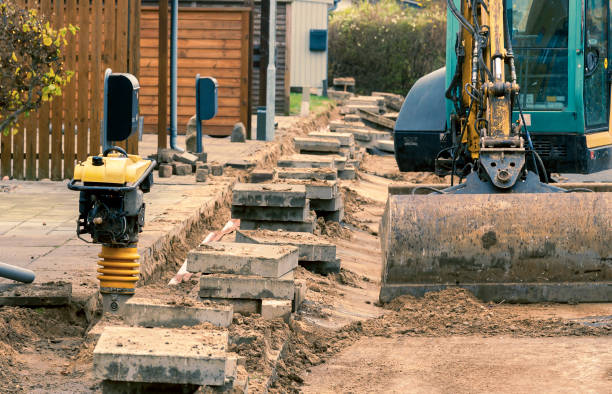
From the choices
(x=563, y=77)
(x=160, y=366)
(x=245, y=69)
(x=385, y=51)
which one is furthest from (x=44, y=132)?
(x=385, y=51)

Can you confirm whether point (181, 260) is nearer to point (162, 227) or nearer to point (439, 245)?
point (162, 227)

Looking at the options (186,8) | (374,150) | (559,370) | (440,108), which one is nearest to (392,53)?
(374,150)

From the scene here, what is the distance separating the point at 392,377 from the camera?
6.68 metres

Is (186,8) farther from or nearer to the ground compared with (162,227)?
farther from the ground

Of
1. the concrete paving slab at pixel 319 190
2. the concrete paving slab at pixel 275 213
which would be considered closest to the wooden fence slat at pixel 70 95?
the concrete paving slab at pixel 319 190

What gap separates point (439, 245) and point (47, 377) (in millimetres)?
3865

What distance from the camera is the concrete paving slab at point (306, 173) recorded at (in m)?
13.1

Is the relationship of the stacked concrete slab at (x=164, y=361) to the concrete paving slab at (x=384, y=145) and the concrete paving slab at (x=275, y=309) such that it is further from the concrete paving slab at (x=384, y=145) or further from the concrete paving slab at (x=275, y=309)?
the concrete paving slab at (x=384, y=145)

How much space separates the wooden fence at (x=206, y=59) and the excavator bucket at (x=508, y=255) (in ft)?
40.8

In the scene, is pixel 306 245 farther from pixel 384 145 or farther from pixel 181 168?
pixel 384 145

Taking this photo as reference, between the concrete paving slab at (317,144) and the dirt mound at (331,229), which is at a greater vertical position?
the concrete paving slab at (317,144)

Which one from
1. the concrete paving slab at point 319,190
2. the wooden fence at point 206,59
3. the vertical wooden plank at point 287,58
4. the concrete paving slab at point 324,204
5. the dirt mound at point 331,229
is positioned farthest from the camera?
the vertical wooden plank at point 287,58

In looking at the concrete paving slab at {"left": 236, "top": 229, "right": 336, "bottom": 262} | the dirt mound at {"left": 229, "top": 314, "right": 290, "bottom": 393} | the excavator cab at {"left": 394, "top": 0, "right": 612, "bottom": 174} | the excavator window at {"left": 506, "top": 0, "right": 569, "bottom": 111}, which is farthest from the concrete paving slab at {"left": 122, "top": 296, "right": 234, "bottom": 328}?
the excavator window at {"left": 506, "top": 0, "right": 569, "bottom": 111}

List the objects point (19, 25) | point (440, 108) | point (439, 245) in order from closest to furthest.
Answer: point (439, 245) < point (19, 25) < point (440, 108)
